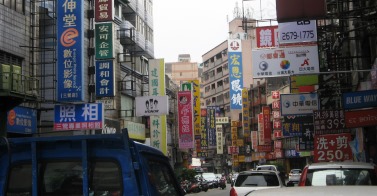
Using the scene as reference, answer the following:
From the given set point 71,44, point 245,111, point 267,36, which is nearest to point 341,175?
point 267,36

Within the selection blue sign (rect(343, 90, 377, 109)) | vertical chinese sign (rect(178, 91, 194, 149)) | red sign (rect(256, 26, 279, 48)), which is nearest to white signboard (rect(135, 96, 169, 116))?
red sign (rect(256, 26, 279, 48))

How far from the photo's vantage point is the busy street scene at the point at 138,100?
204 inches

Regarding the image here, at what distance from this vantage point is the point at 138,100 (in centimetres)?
3422

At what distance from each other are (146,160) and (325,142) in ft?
51.9

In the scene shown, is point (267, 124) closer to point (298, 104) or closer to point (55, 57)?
point (298, 104)

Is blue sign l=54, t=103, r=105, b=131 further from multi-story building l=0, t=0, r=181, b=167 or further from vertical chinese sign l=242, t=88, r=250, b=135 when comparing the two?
vertical chinese sign l=242, t=88, r=250, b=135

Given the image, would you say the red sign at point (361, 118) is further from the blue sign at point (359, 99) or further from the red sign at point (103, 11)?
the red sign at point (103, 11)

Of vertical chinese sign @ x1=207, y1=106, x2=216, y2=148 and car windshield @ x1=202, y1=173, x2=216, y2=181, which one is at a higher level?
vertical chinese sign @ x1=207, y1=106, x2=216, y2=148

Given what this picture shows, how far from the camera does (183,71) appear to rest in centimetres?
12938

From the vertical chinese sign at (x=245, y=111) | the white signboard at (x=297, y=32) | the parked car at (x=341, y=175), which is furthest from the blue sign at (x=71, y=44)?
the vertical chinese sign at (x=245, y=111)

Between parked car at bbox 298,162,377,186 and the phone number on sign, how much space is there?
11.1m

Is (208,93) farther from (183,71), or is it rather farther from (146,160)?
(146,160)

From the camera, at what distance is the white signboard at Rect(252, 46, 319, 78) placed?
20703 millimetres

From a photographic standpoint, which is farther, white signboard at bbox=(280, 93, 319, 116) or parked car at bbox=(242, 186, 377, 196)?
white signboard at bbox=(280, 93, 319, 116)
